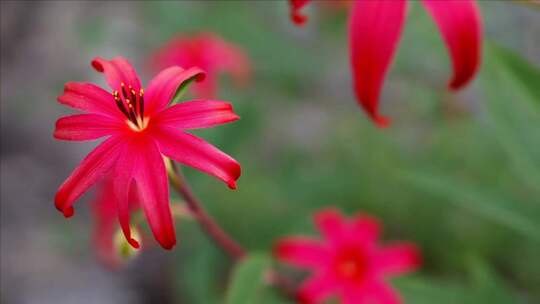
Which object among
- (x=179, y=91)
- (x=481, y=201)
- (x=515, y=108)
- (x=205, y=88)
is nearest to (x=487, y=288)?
(x=481, y=201)

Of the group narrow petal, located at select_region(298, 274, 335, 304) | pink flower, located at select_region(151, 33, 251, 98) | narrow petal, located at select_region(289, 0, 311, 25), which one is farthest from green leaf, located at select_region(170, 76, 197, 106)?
pink flower, located at select_region(151, 33, 251, 98)

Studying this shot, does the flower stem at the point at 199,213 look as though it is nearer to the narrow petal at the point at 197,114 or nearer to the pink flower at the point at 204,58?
the narrow petal at the point at 197,114

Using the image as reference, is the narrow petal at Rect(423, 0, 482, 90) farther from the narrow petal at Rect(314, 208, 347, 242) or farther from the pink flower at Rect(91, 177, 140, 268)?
the pink flower at Rect(91, 177, 140, 268)

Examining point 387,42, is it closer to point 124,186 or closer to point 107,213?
point 124,186

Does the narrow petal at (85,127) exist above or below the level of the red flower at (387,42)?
below

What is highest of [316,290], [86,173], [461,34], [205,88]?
[205,88]

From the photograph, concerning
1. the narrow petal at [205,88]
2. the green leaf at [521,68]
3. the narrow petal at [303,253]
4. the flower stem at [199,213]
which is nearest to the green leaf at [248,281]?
the flower stem at [199,213]
